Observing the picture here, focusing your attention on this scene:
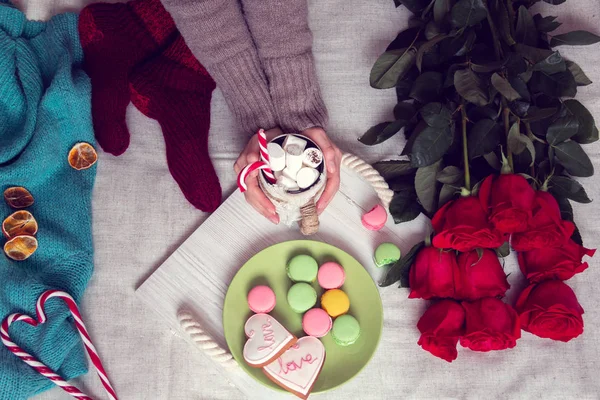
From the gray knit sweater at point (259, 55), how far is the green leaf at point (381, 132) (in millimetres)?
70

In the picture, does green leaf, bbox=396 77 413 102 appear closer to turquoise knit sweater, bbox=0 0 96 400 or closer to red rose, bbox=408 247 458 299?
red rose, bbox=408 247 458 299

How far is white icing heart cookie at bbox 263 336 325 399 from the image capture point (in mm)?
664

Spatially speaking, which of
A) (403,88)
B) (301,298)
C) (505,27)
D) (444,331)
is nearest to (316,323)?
(301,298)

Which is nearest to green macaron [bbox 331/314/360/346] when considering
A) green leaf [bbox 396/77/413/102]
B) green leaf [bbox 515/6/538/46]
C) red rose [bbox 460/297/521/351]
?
red rose [bbox 460/297/521/351]

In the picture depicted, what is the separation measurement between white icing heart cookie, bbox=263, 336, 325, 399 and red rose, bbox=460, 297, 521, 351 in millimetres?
183

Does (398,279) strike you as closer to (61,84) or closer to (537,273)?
(537,273)

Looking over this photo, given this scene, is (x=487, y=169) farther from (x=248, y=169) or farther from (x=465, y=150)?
(x=248, y=169)

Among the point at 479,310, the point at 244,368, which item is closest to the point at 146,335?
the point at 244,368

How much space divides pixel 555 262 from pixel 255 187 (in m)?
0.38

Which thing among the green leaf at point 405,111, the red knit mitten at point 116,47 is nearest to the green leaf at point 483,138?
the green leaf at point 405,111

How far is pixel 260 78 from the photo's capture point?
0.77 metres

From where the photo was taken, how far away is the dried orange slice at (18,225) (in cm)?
72

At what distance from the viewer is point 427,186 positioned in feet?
2.31

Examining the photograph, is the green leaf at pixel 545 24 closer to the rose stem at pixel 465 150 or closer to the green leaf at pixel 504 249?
the rose stem at pixel 465 150
